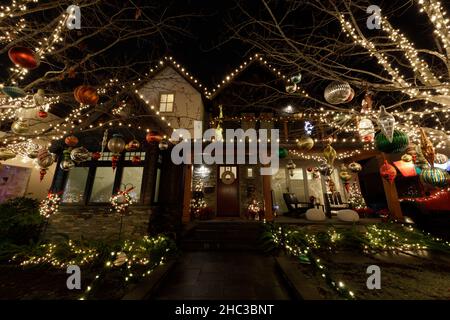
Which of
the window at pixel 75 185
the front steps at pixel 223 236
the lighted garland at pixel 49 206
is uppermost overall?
the window at pixel 75 185

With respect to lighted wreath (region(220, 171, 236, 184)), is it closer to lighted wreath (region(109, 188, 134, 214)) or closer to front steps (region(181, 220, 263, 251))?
front steps (region(181, 220, 263, 251))

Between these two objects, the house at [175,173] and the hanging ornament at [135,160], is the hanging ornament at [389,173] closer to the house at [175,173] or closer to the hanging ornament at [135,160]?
the house at [175,173]

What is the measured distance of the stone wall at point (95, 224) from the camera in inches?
284

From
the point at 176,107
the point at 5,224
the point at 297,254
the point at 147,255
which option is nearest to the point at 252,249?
the point at 297,254

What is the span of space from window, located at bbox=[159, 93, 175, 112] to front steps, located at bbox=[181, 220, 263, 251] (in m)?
6.66

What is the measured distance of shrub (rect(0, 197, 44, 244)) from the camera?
21.7ft

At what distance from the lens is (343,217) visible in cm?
778

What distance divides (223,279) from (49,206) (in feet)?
25.8

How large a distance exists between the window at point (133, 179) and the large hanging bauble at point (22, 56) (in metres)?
5.82

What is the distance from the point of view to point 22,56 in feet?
8.91

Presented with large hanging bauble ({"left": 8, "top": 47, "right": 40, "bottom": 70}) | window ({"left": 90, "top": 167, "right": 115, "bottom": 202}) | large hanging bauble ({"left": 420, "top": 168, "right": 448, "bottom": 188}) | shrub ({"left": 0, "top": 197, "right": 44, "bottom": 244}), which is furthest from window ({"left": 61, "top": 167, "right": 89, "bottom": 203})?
large hanging bauble ({"left": 420, "top": 168, "right": 448, "bottom": 188})

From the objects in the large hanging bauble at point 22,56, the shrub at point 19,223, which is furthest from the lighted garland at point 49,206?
the large hanging bauble at point 22,56

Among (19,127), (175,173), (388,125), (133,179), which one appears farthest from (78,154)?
(388,125)
